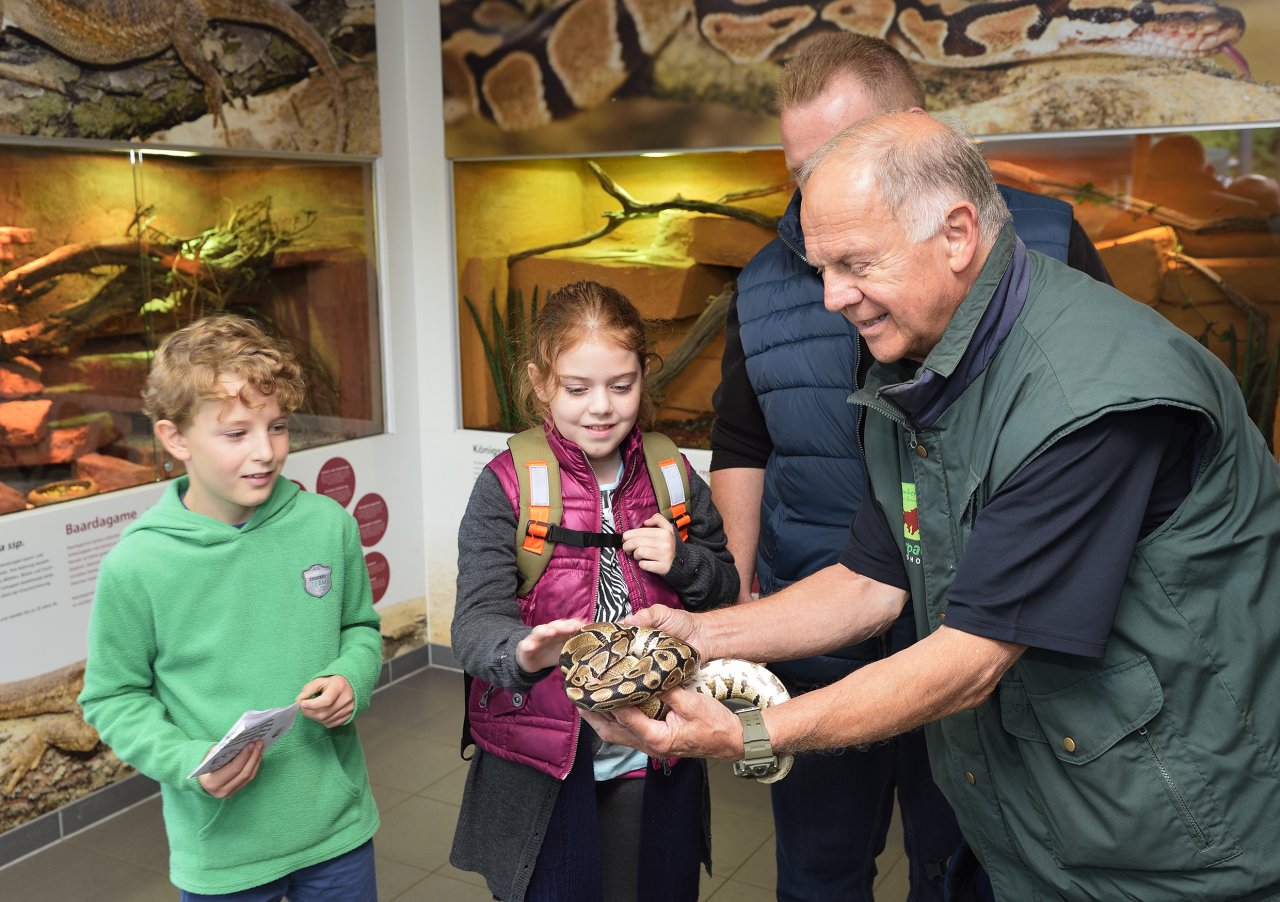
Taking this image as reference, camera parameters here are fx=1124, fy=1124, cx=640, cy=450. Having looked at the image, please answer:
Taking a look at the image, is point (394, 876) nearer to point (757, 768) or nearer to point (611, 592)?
point (611, 592)

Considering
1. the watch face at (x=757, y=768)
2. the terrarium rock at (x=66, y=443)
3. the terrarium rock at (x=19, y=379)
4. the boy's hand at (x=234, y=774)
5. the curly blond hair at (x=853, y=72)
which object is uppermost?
the curly blond hair at (x=853, y=72)

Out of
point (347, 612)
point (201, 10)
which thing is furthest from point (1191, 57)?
point (201, 10)

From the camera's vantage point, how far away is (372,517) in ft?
17.7

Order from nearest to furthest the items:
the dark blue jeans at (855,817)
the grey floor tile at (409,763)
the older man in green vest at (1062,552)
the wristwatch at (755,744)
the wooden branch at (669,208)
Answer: the older man in green vest at (1062,552), the wristwatch at (755,744), the dark blue jeans at (855,817), the grey floor tile at (409,763), the wooden branch at (669,208)

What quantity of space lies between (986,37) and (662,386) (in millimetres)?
1957

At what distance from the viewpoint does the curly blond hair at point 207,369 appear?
229 centimetres

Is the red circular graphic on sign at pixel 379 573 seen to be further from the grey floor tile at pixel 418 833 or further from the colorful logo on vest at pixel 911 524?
the colorful logo on vest at pixel 911 524

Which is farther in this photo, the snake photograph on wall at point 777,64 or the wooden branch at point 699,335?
the wooden branch at point 699,335

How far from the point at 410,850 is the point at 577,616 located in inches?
82.3

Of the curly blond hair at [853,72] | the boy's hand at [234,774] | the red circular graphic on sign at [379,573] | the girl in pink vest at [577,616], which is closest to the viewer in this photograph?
the boy's hand at [234,774]

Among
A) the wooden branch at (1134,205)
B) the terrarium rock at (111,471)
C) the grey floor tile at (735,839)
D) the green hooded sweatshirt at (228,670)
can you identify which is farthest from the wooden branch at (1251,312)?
the terrarium rock at (111,471)

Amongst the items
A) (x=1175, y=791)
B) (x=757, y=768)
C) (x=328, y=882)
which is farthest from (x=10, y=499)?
→ (x=1175, y=791)

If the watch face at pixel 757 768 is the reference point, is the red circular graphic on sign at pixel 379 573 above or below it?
below

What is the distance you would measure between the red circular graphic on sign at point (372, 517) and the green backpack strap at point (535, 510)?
10.4ft
